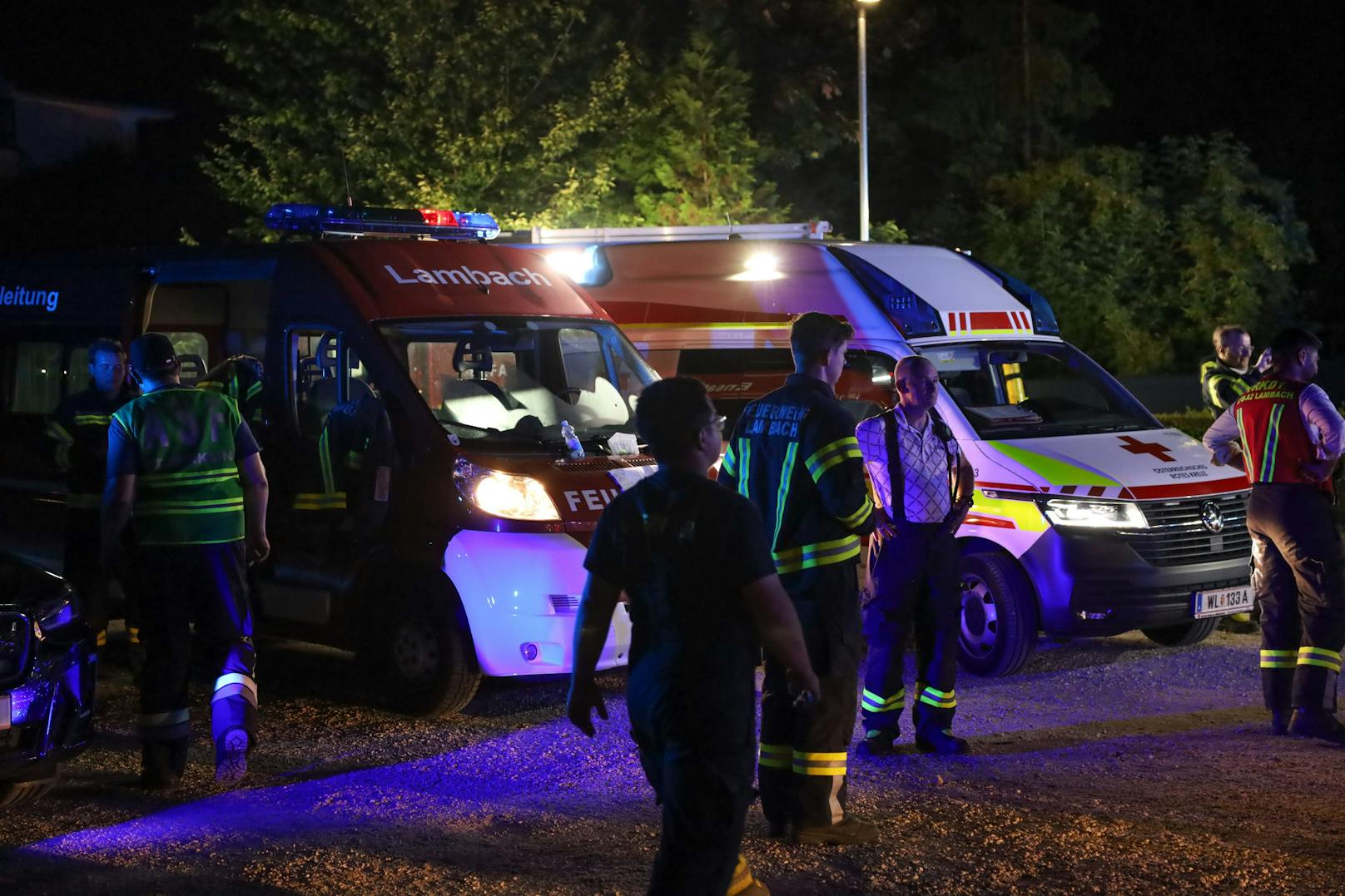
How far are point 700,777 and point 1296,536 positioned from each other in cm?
424

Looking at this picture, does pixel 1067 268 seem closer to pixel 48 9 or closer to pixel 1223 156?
pixel 1223 156

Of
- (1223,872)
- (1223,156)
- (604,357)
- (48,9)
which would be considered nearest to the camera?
(1223,872)

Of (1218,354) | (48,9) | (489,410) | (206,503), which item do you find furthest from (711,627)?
(48,9)

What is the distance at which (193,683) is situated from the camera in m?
9.06

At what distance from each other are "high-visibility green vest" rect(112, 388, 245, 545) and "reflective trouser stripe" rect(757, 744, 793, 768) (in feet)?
7.95

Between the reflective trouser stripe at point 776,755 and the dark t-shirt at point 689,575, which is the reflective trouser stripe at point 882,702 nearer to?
the reflective trouser stripe at point 776,755

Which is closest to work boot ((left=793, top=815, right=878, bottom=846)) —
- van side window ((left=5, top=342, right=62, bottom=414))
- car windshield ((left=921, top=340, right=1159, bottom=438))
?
car windshield ((left=921, top=340, right=1159, bottom=438))

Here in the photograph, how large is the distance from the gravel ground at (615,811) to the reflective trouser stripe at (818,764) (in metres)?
0.26

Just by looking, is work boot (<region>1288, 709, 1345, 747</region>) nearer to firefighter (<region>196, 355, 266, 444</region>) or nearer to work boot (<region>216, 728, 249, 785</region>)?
work boot (<region>216, 728, 249, 785</region>)

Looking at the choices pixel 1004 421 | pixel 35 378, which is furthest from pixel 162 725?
pixel 1004 421

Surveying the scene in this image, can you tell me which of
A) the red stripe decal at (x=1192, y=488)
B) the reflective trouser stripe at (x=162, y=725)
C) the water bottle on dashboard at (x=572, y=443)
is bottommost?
the reflective trouser stripe at (x=162, y=725)

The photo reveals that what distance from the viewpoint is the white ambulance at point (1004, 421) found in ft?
27.8

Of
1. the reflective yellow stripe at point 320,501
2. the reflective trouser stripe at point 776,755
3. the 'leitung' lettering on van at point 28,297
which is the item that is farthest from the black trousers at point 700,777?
the 'leitung' lettering on van at point 28,297

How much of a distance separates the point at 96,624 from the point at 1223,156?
30448 millimetres
